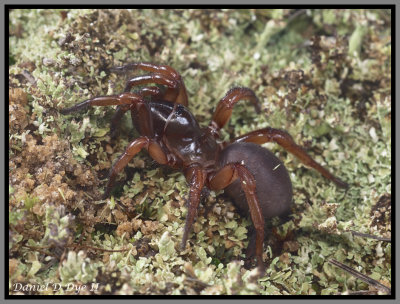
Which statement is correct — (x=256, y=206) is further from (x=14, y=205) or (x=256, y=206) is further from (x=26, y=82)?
(x=26, y=82)

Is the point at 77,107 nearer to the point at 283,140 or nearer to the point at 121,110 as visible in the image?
the point at 121,110

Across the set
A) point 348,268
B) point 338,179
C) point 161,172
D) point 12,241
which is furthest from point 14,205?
point 338,179

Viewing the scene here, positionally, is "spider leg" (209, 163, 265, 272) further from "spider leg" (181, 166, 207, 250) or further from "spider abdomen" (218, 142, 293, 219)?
"spider leg" (181, 166, 207, 250)

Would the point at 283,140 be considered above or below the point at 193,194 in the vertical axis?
above

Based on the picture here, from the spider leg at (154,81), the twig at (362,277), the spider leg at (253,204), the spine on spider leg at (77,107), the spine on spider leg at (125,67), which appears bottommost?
the twig at (362,277)

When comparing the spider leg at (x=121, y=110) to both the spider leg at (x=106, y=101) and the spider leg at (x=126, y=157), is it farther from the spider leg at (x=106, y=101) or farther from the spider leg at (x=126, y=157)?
the spider leg at (x=126, y=157)

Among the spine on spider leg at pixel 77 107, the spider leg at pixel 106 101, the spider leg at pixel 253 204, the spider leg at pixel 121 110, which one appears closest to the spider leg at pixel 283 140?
the spider leg at pixel 253 204

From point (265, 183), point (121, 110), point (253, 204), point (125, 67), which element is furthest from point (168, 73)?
point (253, 204)
